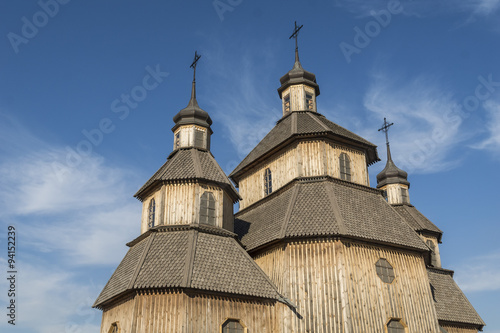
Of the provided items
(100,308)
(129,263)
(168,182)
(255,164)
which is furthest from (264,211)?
(100,308)

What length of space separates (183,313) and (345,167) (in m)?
11.5

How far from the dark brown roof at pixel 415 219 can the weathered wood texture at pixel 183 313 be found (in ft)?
68.5

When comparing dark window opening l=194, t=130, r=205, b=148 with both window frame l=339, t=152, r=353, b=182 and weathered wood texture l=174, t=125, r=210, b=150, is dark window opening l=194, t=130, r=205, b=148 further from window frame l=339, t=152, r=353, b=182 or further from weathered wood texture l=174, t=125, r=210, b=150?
window frame l=339, t=152, r=353, b=182

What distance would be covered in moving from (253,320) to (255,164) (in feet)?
34.5

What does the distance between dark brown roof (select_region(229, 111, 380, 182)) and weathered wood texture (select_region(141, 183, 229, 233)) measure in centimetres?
521

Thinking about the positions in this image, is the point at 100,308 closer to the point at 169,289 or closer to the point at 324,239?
the point at 169,289

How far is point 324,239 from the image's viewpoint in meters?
20.6

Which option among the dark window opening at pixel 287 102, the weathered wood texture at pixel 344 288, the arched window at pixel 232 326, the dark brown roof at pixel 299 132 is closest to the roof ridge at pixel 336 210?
the weathered wood texture at pixel 344 288

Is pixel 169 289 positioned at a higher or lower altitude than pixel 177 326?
higher

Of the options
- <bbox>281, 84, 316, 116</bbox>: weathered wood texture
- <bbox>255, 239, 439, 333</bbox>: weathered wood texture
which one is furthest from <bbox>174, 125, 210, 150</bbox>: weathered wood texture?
<bbox>255, 239, 439, 333</bbox>: weathered wood texture

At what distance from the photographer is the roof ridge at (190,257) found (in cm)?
1788

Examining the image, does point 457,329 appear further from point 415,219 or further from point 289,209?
point 289,209

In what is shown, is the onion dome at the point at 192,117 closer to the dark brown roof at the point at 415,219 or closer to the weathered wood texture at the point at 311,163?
the weathered wood texture at the point at 311,163

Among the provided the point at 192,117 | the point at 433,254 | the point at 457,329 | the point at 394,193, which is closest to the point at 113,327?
the point at 192,117
